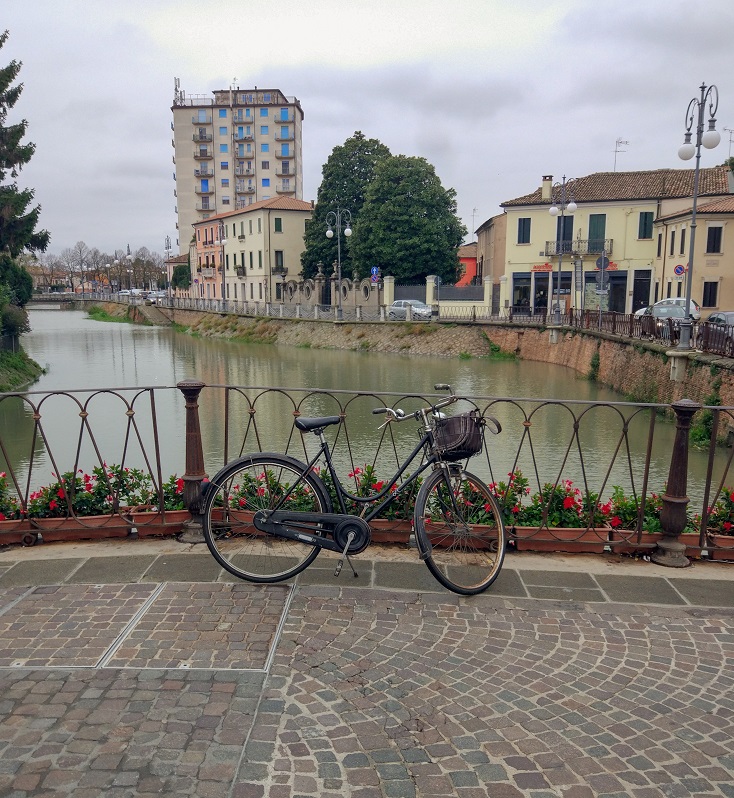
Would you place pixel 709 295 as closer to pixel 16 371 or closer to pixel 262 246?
pixel 16 371

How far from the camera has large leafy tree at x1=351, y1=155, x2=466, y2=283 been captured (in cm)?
4362

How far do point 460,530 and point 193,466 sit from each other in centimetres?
204

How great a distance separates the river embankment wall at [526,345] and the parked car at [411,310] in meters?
1.07

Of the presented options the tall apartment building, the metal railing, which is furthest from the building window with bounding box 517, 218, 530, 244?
the tall apartment building

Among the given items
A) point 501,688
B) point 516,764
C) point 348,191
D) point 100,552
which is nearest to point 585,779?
point 516,764

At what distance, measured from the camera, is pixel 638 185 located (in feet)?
136

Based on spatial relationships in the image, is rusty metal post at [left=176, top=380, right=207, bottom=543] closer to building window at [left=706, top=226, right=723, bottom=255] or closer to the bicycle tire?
the bicycle tire

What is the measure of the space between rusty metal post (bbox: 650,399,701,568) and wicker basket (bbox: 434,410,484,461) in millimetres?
1520

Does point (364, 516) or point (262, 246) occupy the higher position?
point (262, 246)

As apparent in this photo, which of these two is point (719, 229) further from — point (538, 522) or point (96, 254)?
point (96, 254)

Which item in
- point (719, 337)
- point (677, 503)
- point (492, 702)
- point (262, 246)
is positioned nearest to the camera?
point (492, 702)

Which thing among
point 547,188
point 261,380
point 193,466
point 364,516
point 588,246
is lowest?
point 261,380

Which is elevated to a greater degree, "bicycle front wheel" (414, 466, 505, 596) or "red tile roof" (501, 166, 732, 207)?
"red tile roof" (501, 166, 732, 207)

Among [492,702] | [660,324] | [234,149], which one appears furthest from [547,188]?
[234,149]
